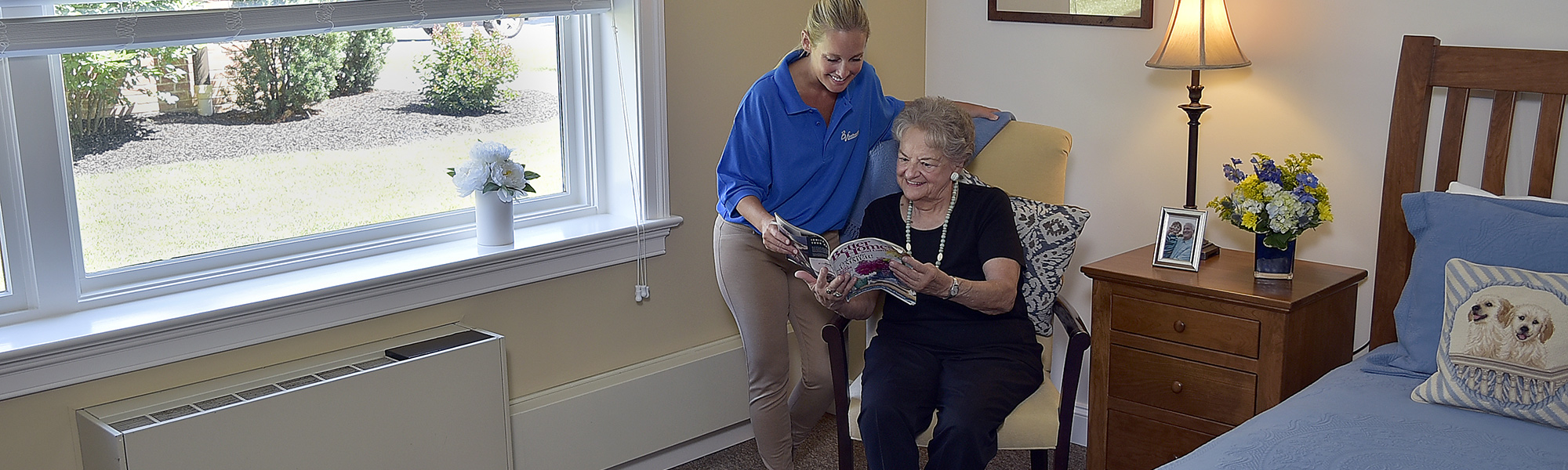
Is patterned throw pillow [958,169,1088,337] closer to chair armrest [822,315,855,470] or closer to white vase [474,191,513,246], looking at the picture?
chair armrest [822,315,855,470]

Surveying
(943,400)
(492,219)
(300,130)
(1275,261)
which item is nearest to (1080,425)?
(1275,261)

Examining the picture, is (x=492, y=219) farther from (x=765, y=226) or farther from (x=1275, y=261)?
(x=1275, y=261)

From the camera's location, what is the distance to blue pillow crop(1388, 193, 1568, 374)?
220 cm

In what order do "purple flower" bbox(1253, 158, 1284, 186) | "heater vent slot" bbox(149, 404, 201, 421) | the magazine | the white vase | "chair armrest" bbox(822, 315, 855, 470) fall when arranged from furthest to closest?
1. the white vase
2. "purple flower" bbox(1253, 158, 1284, 186)
3. "chair armrest" bbox(822, 315, 855, 470)
4. the magazine
5. "heater vent slot" bbox(149, 404, 201, 421)

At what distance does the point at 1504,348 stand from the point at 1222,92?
1089 mm

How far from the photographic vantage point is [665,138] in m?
3.00

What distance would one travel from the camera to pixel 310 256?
2.60 m

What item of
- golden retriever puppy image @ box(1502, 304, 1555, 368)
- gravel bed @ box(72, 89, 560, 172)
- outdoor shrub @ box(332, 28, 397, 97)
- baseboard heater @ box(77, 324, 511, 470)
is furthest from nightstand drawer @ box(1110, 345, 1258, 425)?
outdoor shrub @ box(332, 28, 397, 97)

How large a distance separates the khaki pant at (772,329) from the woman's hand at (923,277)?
0.48 metres

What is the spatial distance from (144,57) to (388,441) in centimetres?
91

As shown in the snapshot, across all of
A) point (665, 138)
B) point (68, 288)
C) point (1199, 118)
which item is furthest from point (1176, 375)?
point (68, 288)

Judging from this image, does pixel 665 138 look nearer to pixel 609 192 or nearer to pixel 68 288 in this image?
pixel 609 192

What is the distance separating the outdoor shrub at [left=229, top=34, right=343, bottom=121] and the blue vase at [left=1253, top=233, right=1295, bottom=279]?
83.8 inches

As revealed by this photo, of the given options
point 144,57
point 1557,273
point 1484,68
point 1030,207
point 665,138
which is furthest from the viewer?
point 665,138
